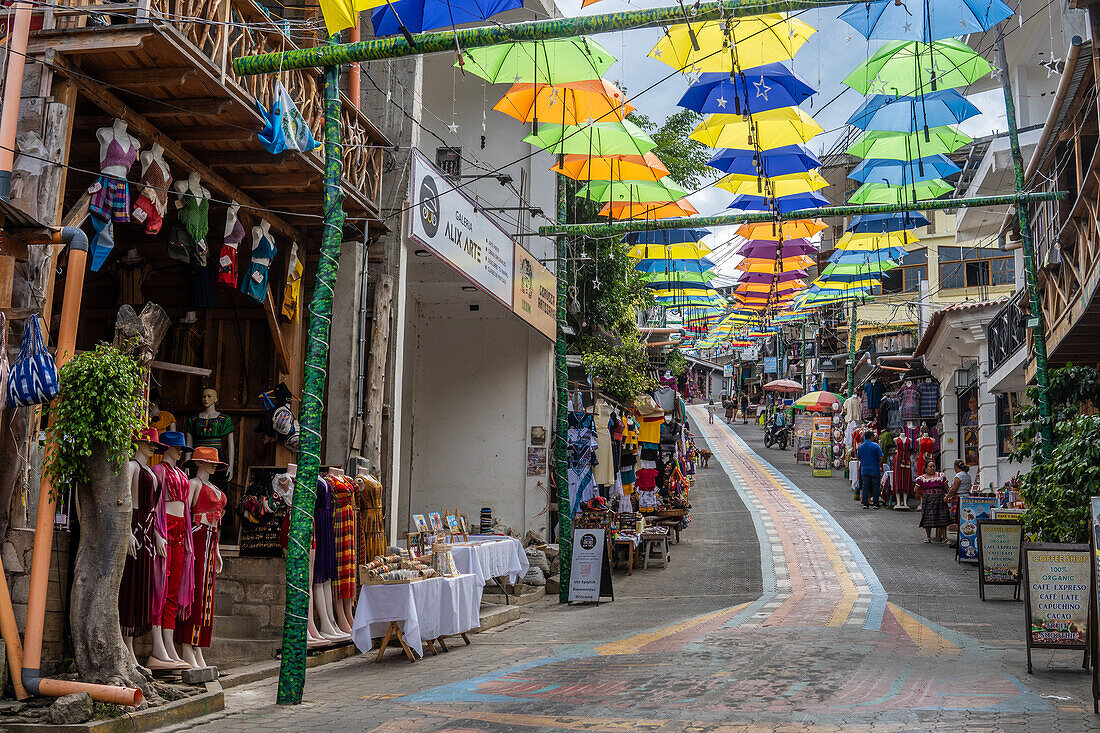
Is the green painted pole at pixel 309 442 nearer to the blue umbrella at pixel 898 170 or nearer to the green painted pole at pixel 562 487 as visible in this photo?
the green painted pole at pixel 562 487

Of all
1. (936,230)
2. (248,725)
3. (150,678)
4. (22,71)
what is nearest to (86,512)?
(150,678)

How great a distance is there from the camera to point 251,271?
452 inches

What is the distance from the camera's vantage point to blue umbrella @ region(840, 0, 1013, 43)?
38.7ft

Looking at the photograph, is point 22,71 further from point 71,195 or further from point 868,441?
point 868,441

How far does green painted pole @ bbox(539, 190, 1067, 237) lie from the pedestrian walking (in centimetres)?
766

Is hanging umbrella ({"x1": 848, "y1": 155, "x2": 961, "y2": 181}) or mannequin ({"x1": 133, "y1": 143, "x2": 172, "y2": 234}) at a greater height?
hanging umbrella ({"x1": 848, "y1": 155, "x2": 961, "y2": 181})

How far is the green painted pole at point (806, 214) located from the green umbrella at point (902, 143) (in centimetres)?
112

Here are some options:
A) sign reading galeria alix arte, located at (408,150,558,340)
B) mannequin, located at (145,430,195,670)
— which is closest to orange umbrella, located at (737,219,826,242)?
sign reading galeria alix arte, located at (408,150,558,340)

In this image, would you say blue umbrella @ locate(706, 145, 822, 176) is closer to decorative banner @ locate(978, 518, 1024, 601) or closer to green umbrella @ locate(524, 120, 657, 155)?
green umbrella @ locate(524, 120, 657, 155)

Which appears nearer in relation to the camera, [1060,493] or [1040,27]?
[1060,493]

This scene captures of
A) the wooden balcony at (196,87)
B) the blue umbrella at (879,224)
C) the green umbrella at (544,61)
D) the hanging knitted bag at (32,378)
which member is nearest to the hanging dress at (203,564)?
the hanging knitted bag at (32,378)

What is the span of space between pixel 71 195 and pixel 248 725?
670 centimetres

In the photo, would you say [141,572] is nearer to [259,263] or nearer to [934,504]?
[259,263]

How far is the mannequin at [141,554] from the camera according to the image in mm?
8031
